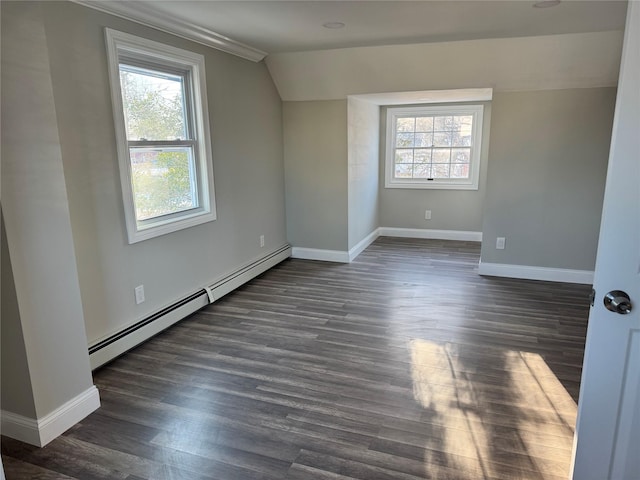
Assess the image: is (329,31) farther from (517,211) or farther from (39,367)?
(39,367)

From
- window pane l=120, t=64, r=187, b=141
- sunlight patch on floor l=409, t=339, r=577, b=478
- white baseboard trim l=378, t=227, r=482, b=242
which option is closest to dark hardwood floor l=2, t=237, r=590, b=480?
sunlight patch on floor l=409, t=339, r=577, b=478

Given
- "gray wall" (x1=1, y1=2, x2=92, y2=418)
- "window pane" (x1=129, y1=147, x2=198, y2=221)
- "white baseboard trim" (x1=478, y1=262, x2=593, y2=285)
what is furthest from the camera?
"white baseboard trim" (x1=478, y1=262, x2=593, y2=285)

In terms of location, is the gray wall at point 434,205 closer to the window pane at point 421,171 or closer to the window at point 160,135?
the window pane at point 421,171

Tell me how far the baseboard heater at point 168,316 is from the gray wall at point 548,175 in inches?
100

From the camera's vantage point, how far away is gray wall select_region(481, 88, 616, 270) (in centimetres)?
404

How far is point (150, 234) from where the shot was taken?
3.15 m

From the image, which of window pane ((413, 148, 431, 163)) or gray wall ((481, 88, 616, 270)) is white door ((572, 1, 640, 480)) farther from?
window pane ((413, 148, 431, 163))

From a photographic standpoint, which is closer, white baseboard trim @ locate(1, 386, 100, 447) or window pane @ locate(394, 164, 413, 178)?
white baseboard trim @ locate(1, 386, 100, 447)

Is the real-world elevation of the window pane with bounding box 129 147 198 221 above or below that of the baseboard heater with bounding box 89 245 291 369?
above

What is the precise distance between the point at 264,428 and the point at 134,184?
75.7 inches

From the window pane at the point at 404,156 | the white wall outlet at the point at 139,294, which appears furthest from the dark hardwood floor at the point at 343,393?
the window pane at the point at 404,156

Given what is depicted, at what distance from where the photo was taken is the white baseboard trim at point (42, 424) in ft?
6.88

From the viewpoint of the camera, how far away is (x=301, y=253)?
539cm

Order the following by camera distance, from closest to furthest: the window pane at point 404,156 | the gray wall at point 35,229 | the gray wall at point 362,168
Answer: the gray wall at point 35,229 → the gray wall at point 362,168 → the window pane at point 404,156
